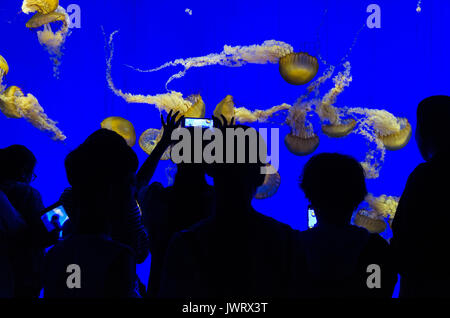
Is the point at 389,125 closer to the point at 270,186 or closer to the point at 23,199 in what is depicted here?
the point at 270,186

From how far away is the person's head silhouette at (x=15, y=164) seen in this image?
87.9 inches

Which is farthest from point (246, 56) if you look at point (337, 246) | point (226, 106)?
point (337, 246)

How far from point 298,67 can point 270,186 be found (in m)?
1.58

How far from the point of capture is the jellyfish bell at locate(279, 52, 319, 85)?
199 inches

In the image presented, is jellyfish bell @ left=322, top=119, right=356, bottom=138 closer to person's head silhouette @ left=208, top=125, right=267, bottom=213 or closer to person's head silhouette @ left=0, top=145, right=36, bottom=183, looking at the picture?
person's head silhouette @ left=0, top=145, right=36, bottom=183

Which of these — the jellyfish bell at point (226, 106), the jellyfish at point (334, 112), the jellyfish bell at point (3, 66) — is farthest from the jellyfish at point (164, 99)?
the jellyfish at point (334, 112)

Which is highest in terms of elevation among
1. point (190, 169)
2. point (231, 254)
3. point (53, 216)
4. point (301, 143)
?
point (301, 143)

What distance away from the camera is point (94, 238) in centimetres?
123

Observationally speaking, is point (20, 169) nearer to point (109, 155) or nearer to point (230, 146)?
point (109, 155)

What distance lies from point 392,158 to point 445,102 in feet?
15.8

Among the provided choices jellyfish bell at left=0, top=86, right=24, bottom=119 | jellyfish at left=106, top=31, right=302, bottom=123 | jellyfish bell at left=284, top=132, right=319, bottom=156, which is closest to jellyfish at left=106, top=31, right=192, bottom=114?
jellyfish at left=106, top=31, right=302, bottom=123

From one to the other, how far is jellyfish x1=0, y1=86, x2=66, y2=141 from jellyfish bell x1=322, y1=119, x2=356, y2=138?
368cm

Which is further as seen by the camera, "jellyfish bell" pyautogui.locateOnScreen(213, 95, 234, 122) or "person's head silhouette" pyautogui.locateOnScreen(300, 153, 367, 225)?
"jellyfish bell" pyautogui.locateOnScreen(213, 95, 234, 122)

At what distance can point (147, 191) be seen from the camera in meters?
1.78
